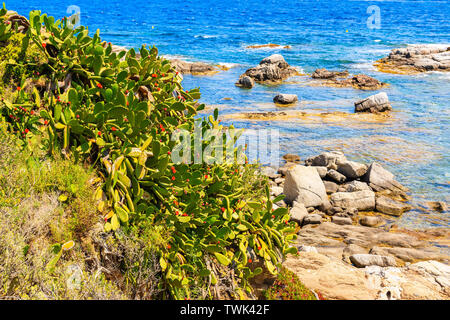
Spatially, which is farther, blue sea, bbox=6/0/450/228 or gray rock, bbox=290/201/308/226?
blue sea, bbox=6/0/450/228

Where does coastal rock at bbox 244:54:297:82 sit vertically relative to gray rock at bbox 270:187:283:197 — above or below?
above

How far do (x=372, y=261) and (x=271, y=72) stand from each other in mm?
25527

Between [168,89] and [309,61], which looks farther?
[309,61]

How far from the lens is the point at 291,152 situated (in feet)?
60.5

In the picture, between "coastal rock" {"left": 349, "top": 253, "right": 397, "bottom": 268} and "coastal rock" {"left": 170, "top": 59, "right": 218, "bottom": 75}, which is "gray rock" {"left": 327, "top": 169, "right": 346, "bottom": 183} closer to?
"coastal rock" {"left": 349, "top": 253, "right": 397, "bottom": 268}

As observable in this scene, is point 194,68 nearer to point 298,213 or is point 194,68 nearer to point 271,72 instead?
point 271,72

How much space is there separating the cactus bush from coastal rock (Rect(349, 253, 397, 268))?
15.3 feet

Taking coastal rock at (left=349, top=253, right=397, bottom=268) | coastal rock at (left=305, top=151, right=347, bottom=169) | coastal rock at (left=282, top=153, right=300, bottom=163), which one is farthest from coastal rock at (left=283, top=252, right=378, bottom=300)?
coastal rock at (left=282, top=153, right=300, bottom=163)

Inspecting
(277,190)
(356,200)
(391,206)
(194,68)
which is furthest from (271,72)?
(391,206)

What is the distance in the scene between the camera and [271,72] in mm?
33031

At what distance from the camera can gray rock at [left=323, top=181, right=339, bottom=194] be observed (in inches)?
589
